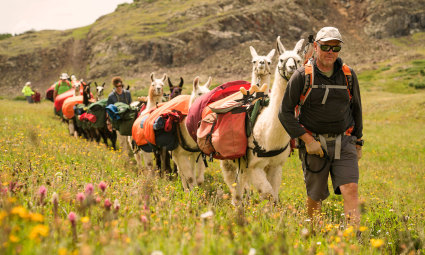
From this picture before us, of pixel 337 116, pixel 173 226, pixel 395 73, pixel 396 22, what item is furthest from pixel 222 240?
pixel 396 22

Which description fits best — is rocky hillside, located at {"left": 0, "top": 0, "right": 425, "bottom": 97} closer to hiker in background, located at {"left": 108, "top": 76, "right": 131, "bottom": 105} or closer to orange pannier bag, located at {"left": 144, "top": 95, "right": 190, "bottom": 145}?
hiker in background, located at {"left": 108, "top": 76, "right": 131, "bottom": 105}

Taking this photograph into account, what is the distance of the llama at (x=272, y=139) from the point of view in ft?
14.7

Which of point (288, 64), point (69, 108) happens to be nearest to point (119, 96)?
point (69, 108)

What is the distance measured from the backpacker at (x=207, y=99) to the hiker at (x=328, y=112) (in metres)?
2.15

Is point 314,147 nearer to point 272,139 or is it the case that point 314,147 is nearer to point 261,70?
point 272,139

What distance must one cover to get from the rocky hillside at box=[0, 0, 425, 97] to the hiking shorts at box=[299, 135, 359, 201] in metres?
49.5

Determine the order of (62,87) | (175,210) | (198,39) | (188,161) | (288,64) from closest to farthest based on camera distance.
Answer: (175,210), (288,64), (188,161), (62,87), (198,39)

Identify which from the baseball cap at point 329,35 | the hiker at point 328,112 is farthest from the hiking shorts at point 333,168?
the baseball cap at point 329,35

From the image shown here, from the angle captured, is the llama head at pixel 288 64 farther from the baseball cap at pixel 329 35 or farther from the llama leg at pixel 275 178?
the llama leg at pixel 275 178

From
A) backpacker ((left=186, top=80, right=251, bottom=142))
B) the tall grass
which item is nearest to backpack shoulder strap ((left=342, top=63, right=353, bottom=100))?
the tall grass

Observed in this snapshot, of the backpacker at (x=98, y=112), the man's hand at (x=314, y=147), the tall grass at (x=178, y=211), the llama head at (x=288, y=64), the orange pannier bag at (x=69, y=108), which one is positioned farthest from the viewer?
the orange pannier bag at (x=69, y=108)

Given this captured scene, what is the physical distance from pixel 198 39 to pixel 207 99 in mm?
60955

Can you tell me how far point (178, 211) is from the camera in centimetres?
303

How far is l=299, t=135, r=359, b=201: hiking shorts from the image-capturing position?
404cm
